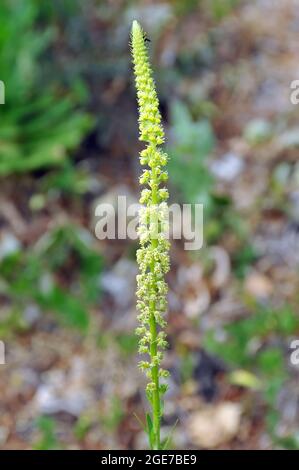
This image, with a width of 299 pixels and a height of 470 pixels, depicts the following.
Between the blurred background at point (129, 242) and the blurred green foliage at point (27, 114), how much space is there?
1 centimetres

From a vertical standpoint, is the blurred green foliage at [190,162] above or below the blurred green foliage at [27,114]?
below

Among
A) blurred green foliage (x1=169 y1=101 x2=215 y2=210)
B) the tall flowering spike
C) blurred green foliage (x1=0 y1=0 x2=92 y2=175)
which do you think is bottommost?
the tall flowering spike

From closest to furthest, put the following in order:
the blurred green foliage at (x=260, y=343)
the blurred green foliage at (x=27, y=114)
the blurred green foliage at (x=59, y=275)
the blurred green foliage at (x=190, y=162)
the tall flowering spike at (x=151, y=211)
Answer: the tall flowering spike at (x=151, y=211) → the blurred green foliage at (x=260, y=343) → the blurred green foliage at (x=59, y=275) → the blurred green foliage at (x=190, y=162) → the blurred green foliage at (x=27, y=114)

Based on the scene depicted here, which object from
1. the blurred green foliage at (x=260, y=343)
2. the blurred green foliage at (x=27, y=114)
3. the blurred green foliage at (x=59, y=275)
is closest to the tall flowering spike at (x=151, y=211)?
the blurred green foliage at (x=260, y=343)

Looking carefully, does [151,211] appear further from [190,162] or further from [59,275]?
[190,162]

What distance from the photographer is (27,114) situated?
16.5ft

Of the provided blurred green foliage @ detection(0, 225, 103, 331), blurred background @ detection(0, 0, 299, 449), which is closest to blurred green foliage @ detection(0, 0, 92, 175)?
blurred background @ detection(0, 0, 299, 449)

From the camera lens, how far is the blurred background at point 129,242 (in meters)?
3.79

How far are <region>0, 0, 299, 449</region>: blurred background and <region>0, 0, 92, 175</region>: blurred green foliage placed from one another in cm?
1

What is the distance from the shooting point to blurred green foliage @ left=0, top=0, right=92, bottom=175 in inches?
187

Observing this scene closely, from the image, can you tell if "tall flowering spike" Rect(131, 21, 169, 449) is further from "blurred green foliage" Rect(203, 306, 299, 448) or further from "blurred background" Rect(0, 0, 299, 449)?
"blurred green foliage" Rect(203, 306, 299, 448)

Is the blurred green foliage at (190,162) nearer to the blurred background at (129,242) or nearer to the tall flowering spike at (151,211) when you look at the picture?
the blurred background at (129,242)

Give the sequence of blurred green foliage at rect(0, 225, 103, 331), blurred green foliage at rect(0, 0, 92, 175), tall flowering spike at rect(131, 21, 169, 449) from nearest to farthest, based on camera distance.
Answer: tall flowering spike at rect(131, 21, 169, 449) → blurred green foliage at rect(0, 225, 103, 331) → blurred green foliage at rect(0, 0, 92, 175)

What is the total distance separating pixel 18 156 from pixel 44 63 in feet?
2.98
